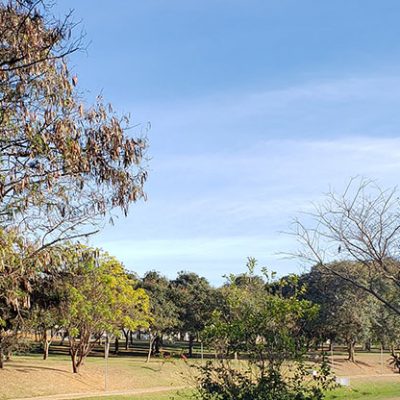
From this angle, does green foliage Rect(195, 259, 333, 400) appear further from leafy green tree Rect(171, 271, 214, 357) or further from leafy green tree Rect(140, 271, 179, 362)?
leafy green tree Rect(171, 271, 214, 357)

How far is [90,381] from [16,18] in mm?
22374

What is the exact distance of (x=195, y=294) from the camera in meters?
51.5

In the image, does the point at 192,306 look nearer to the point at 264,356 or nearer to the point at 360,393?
the point at 360,393

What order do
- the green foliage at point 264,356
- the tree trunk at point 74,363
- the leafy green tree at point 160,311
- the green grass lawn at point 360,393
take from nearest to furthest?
the green foliage at point 264,356, the green grass lawn at point 360,393, the tree trunk at point 74,363, the leafy green tree at point 160,311

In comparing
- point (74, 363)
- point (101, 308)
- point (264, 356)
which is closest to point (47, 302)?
point (101, 308)

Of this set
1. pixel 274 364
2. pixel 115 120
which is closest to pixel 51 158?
pixel 115 120

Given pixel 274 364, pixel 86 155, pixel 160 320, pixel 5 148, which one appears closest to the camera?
pixel 274 364

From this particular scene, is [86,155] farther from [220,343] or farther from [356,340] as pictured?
[356,340]

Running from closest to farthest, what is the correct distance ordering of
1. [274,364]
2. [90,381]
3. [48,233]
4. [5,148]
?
[274,364], [5,148], [48,233], [90,381]

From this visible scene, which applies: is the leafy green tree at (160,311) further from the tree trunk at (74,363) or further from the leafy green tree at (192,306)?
the tree trunk at (74,363)

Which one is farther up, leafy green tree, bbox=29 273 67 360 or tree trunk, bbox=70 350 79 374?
leafy green tree, bbox=29 273 67 360

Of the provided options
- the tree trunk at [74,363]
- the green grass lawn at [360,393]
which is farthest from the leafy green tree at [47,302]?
the tree trunk at [74,363]

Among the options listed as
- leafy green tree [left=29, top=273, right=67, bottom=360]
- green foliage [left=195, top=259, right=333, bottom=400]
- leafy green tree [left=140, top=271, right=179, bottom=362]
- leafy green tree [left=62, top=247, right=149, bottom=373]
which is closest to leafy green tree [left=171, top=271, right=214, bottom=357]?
leafy green tree [left=140, top=271, right=179, bottom=362]

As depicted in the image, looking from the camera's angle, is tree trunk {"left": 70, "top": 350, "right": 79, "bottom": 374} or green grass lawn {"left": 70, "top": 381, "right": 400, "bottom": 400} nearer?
green grass lawn {"left": 70, "top": 381, "right": 400, "bottom": 400}
